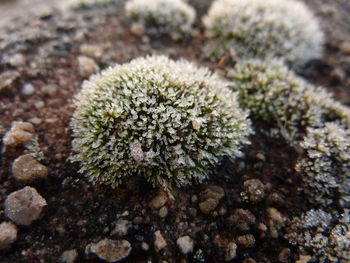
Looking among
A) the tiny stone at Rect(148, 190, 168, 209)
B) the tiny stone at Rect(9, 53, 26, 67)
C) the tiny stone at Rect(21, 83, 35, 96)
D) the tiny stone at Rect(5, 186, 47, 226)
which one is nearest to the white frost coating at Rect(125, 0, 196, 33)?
the tiny stone at Rect(9, 53, 26, 67)

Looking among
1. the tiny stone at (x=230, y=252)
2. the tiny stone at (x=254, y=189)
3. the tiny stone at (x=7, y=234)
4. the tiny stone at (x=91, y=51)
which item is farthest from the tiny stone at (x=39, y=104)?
the tiny stone at (x=230, y=252)

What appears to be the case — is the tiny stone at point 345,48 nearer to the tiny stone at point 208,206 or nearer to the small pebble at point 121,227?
the tiny stone at point 208,206

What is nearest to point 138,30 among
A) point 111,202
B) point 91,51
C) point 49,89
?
point 91,51

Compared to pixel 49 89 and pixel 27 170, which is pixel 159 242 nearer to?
pixel 27 170

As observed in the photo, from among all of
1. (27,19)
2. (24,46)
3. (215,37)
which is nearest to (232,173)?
(215,37)

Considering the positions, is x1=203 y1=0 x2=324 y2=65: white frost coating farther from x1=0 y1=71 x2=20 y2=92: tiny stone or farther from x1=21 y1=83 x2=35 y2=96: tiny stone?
x1=0 y1=71 x2=20 y2=92: tiny stone

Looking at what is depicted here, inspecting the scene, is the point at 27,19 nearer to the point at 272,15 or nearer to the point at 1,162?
the point at 1,162
